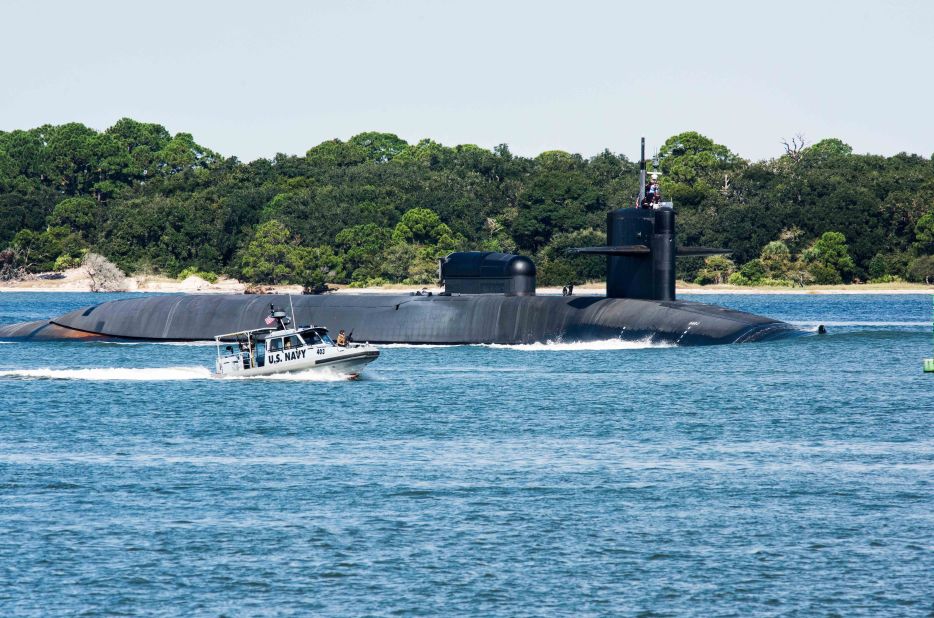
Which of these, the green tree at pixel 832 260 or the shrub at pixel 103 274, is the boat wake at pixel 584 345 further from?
the shrub at pixel 103 274

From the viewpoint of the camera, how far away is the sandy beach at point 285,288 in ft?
447

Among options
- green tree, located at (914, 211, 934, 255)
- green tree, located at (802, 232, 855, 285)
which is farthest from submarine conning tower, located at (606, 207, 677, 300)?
green tree, located at (802, 232, 855, 285)

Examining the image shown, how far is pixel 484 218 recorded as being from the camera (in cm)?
16350

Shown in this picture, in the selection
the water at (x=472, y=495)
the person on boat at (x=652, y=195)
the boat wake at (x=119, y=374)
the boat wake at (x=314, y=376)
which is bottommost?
the water at (x=472, y=495)

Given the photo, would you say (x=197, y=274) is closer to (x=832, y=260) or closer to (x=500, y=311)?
(x=832, y=260)

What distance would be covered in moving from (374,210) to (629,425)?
4746 inches

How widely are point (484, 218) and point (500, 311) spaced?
100 metres

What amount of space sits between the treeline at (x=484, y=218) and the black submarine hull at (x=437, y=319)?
70.7 m

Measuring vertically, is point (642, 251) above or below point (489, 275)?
above

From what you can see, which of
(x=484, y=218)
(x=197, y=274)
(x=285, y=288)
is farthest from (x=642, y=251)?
(x=197, y=274)

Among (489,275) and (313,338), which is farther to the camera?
(489,275)

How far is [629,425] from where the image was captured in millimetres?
39281

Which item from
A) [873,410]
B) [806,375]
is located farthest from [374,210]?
[873,410]

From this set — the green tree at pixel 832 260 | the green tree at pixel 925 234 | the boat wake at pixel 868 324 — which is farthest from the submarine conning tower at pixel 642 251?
the green tree at pixel 832 260
